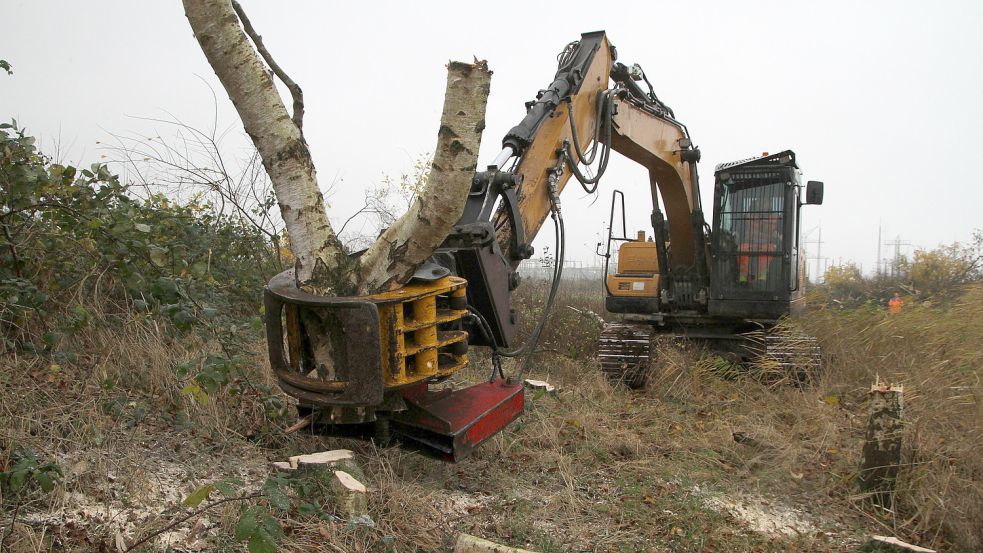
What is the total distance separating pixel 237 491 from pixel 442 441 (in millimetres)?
988

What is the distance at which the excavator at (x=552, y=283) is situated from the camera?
10.2 feet

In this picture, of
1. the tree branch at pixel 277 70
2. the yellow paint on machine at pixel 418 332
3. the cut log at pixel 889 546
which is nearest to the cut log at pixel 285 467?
the yellow paint on machine at pixel 418 332

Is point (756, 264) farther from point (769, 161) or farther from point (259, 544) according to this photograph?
point (259, 544)

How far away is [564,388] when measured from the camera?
269 inches

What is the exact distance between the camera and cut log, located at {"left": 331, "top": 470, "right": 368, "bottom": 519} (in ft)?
10.8

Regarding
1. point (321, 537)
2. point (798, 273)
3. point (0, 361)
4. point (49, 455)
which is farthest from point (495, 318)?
point (798, 273)

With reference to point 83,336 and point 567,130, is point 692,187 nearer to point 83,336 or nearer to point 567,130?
point 567,130

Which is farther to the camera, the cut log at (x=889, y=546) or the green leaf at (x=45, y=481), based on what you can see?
the cut log at (x=889, y=546)

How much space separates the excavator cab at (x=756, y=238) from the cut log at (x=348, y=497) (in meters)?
5.16

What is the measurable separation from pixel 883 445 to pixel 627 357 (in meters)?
3.62

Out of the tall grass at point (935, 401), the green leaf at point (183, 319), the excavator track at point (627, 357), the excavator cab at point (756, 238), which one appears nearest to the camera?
the green leaf at point (183, 319)

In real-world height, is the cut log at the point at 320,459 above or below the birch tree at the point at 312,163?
below

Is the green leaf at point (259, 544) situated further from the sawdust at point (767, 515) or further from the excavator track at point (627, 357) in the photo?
the excavator track at point (627, 357)

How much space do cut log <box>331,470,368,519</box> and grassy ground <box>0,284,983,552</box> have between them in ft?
0.34
